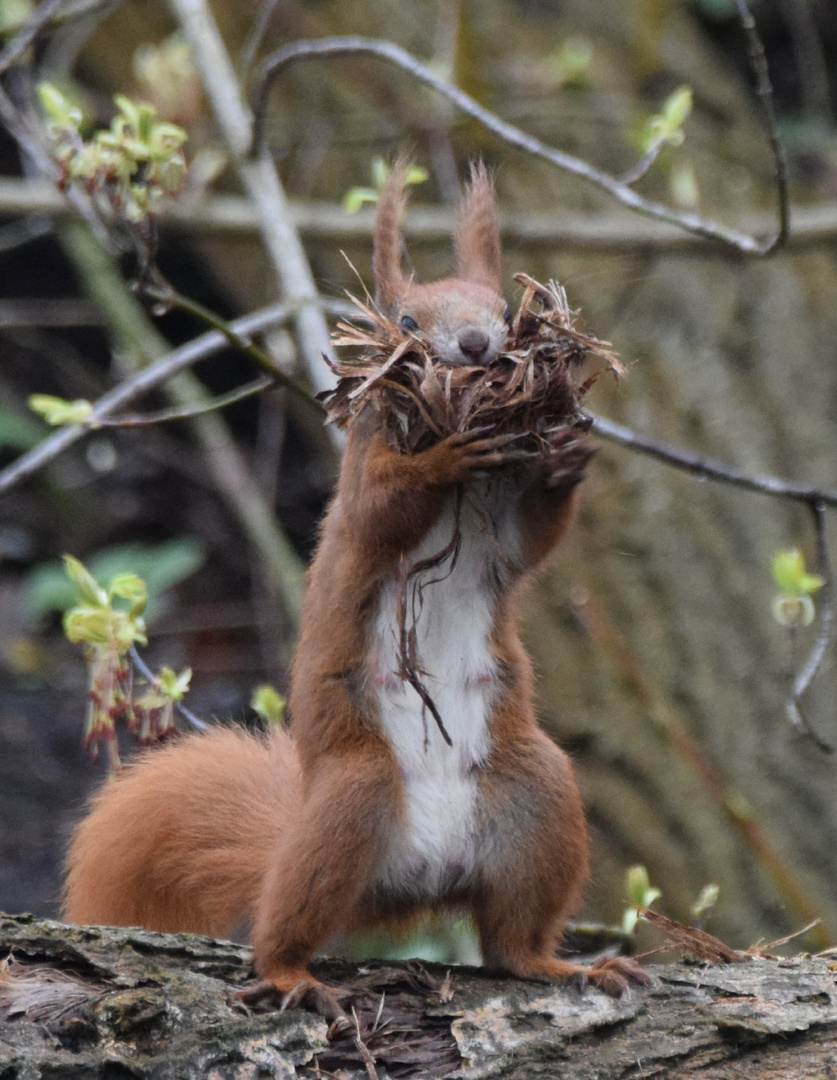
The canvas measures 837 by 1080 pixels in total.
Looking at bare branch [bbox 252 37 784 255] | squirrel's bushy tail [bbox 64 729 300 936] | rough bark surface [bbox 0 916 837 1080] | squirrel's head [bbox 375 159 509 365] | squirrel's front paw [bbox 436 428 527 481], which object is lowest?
rough bark surface [bbox 0 916 837 1080]

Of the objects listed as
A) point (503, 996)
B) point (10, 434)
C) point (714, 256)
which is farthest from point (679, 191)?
point (10, 434)

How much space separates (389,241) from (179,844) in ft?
5.13

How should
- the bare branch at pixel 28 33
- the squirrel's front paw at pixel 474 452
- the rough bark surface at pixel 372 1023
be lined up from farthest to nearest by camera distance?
the bare branch at pixel 28 33
the squirrel's front paw at pixel 474 452
the rough bark surface at pixel 372 1023

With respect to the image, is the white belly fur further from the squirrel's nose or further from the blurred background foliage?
the blurred background foliage

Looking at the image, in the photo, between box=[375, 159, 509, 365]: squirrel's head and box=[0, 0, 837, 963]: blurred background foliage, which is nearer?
box=[375, 159, 509, 365]: squirrel's head

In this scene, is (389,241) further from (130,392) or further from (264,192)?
(264,192)

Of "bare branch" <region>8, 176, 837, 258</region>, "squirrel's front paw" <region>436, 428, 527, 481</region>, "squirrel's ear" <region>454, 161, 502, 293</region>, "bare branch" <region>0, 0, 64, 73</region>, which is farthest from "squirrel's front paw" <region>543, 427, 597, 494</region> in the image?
"bare branch" <region>8, 176, 837, 258</region>

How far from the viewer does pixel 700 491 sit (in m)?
5.93

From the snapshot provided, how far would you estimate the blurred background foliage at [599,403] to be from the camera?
538 cm

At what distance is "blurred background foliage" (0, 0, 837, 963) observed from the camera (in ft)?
17.7

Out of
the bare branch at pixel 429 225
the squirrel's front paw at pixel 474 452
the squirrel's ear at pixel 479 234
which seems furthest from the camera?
the bare branch at pixel 429 225

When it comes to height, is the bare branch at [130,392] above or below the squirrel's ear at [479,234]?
below

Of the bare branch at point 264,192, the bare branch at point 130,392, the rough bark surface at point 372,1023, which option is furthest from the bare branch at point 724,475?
the rough bark surface at point 372,1023

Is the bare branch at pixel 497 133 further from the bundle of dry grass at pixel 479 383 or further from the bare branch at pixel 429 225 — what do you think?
the bare branch at pixel 429 225
